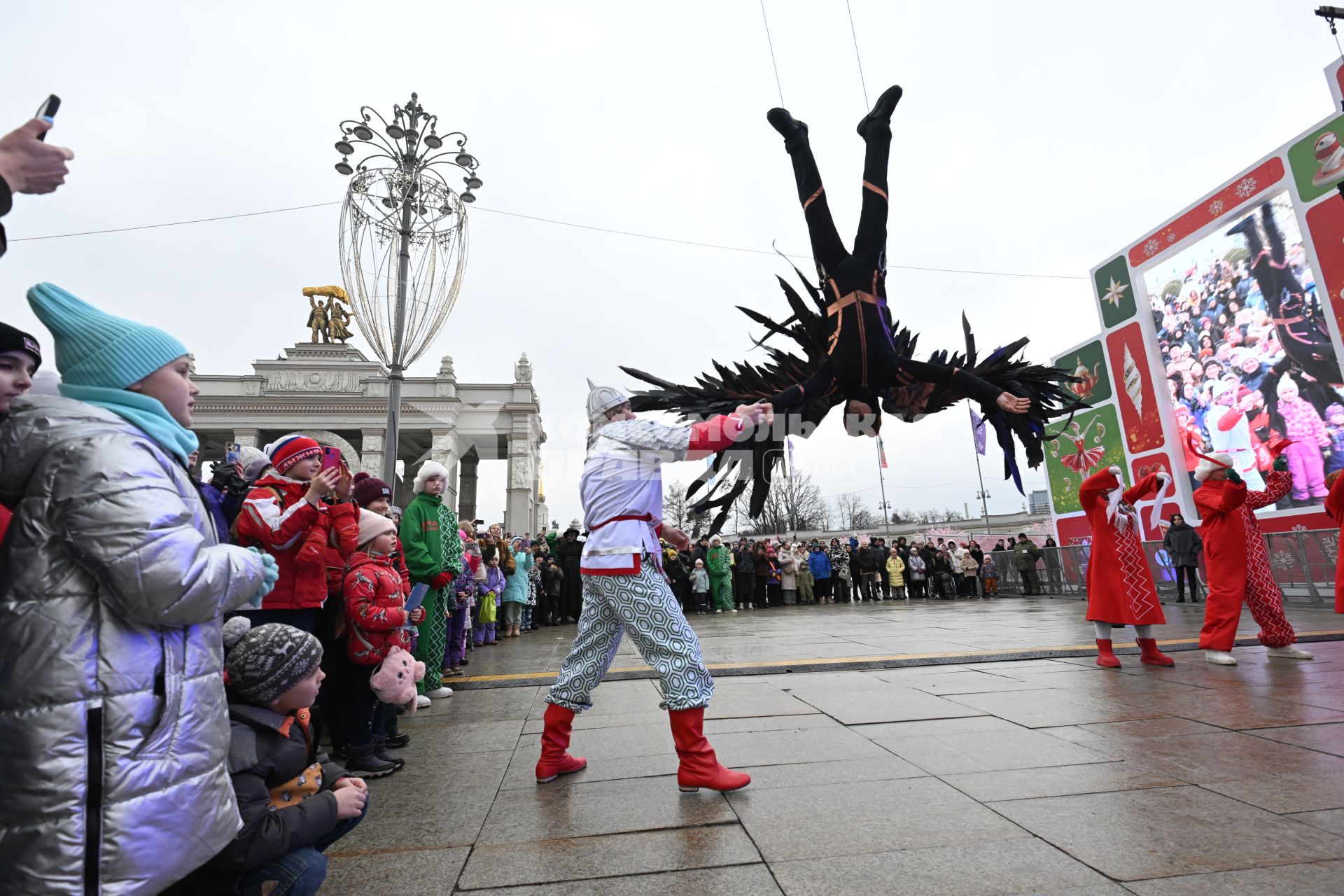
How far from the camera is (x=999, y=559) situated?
62.1ft

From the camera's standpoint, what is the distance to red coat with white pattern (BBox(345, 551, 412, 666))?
347cm

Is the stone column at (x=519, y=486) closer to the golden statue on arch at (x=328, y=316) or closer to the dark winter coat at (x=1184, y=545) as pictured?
the golden statue on arch at (x=328, y=316)

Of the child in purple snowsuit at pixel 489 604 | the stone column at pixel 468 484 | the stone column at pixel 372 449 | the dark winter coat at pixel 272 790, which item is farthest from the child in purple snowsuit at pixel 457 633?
the stone column at pixel 468 484

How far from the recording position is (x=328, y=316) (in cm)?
3756

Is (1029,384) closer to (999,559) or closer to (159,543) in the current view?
(159,543)

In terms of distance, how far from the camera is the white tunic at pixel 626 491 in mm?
3031

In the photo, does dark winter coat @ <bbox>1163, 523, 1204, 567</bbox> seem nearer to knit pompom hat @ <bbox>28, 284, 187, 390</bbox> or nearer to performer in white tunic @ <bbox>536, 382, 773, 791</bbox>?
performer in white tunic @ <bbox>536, 382, 773, 791</bbox>

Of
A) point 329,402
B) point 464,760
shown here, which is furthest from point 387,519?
point 329,402

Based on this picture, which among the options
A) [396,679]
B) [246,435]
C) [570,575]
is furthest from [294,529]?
[246,435]

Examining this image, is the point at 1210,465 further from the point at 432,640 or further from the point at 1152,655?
the point at 432,640

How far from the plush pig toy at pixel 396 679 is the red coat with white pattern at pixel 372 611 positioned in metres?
0.98

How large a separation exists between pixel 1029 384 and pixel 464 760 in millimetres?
4356

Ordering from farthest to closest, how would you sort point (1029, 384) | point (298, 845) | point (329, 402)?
point (329, 402) → point (1029, 384) → point (298, 845)

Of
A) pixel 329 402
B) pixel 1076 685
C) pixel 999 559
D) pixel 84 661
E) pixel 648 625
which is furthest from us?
pixel 329 402
